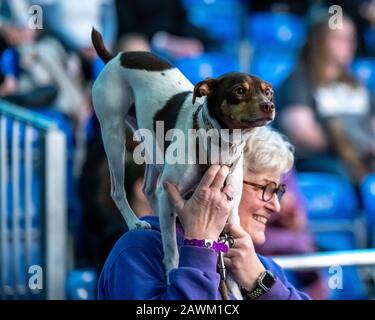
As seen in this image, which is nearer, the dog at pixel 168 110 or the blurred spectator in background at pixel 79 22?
the dog at pixel 168 110

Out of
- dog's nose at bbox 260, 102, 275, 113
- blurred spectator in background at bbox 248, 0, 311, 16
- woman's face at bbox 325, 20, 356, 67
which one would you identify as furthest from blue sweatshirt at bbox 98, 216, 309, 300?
blurred spectator in background at bbox 248, 0, 311, 16

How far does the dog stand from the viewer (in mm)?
1065

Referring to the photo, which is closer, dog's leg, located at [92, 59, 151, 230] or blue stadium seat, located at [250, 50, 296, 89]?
dog's leg, located at [92, 59, 151, 230]

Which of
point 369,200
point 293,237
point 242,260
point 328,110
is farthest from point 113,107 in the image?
point 328,110

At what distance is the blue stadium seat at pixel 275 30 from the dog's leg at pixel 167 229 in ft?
6.61

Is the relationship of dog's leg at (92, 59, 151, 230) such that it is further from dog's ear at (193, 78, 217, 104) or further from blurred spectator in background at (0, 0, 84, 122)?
blurred spectator in background at (0, 0, 84, 122)

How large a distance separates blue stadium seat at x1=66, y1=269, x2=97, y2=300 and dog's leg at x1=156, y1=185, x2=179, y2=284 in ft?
3.11

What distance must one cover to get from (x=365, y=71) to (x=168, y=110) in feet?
6.87

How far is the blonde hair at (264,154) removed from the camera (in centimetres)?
132

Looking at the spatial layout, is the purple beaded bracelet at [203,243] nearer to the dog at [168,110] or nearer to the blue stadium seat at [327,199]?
the dog at [168,110]

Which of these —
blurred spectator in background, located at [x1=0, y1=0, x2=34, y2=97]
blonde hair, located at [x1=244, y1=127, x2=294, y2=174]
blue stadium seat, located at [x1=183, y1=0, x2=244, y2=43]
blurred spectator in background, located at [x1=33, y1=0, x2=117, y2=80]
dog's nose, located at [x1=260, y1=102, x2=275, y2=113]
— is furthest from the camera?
blue stadium seat, located at [x1=183, y1=0, x2=244, y2=43]

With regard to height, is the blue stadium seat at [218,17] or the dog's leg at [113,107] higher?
the blue stadium seat at [218,17]

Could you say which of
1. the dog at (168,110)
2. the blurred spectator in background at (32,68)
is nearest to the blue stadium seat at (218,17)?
the blurred spectator in background at (32,68)

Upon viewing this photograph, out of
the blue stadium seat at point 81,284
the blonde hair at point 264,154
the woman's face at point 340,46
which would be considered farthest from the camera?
the woman's face at point 340,46
